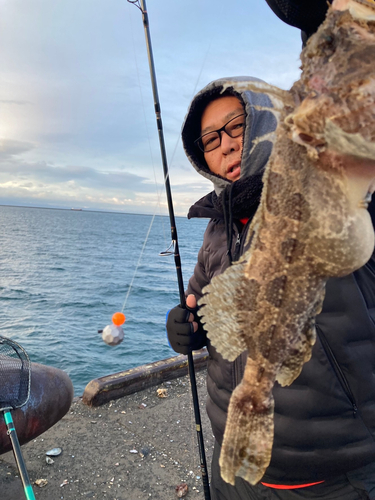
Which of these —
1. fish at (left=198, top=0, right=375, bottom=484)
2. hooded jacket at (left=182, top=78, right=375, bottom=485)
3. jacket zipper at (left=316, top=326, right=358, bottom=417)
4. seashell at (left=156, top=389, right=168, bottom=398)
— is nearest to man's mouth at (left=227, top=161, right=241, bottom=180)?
hooded jacket at (left=182, top=78, right=375, bottom=485)

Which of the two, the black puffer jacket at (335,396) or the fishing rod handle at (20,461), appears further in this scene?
the fishing rod handle at (20,461)

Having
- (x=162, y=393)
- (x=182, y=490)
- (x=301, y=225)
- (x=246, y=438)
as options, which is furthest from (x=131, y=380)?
(x=301, y=225)

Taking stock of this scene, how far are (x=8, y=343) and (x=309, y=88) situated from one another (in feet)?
16.8

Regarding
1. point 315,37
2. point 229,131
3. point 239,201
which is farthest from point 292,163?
point 229,131

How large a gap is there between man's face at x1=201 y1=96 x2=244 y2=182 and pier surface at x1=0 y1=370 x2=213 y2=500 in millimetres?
4423

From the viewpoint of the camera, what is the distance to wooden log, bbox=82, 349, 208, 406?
Answer: 6.55 meters

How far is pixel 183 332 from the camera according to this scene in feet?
11.5

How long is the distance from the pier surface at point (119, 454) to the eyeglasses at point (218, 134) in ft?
15.2

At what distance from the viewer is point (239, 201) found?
275 centimetres

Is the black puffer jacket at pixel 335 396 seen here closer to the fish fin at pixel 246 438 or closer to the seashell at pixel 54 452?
the fish fin at pixel 246 438

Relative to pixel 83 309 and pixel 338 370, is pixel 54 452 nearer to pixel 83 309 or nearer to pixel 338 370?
pixel 338 370

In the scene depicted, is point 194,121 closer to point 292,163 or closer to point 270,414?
point 292,163

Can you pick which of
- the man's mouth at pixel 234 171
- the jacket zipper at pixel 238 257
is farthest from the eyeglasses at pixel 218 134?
the jacket zipper at pixel 238 257

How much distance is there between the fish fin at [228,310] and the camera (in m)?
1.90
